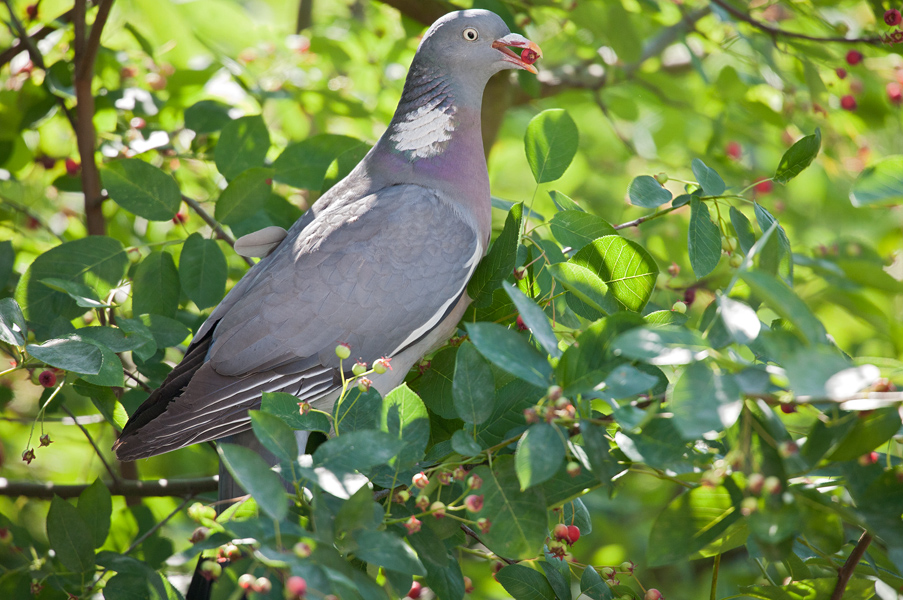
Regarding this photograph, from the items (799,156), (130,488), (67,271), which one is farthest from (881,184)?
(130,488)

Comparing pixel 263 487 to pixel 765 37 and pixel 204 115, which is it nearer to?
pixel 204 115

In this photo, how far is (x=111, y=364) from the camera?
1427mm

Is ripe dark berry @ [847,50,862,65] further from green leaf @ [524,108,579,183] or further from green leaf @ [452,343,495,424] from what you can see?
green leaf @ [452,343,495,424]

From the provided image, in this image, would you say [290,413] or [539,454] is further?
[290,413]

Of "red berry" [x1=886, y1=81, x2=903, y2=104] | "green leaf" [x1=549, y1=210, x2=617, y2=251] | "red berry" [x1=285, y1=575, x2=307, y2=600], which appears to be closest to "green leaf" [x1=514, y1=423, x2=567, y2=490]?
"red berry" [x1=285, y1=575, x2=307, y2=600]

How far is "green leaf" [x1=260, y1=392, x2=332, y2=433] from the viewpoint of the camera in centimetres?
121

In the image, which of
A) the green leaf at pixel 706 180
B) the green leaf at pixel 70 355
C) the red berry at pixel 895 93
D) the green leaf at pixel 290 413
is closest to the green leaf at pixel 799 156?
the green leaf at pixel 706 180

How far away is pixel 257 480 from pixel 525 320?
1.47 feet

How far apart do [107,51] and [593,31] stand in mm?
1706

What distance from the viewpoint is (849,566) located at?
1.24 m

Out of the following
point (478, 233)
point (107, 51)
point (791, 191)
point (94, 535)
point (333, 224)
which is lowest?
point (791, 191)

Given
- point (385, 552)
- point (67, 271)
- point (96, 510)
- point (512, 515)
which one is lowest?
point (96, 510)

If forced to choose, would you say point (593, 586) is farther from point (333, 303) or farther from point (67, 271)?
point (67, 271)

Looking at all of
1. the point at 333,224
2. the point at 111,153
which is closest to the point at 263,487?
Result: the point at 333,224
